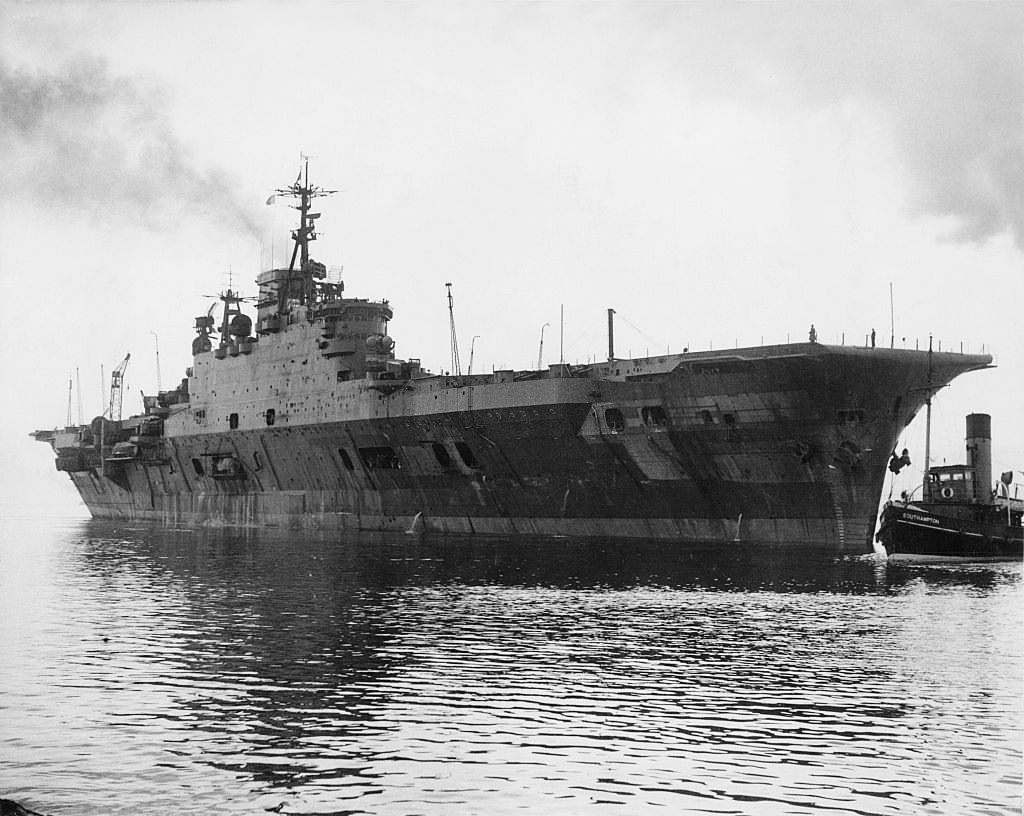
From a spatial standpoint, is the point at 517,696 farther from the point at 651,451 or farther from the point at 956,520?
the point at 956,520

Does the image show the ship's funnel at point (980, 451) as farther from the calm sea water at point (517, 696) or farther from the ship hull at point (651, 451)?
the calm sea water at point (517, 696)

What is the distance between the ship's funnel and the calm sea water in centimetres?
839

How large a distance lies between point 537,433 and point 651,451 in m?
4.34

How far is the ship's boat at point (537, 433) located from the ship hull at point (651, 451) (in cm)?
6

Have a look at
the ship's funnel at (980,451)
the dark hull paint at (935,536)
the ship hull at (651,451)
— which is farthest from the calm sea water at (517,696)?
the ship's funnel at (980,451)

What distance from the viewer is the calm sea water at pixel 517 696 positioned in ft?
37.3

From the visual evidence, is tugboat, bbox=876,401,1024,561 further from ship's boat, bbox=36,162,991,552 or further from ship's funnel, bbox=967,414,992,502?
ship's boat, bbox=36,162,991,552

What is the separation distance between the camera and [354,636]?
20500 millimetres

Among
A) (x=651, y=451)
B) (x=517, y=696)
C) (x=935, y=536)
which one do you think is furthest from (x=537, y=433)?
(x=517, y=696)

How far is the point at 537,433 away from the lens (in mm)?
40438

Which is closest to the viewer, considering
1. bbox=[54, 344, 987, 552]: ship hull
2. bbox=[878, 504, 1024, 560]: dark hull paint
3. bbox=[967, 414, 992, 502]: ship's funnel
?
bbox=[878, 504, 1024, 560]: dark hull paint

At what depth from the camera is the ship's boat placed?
120 ft

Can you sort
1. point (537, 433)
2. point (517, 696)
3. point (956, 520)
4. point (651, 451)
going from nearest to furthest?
point (517, 696), point (956, 520), point (651, 451), point (537, 433)

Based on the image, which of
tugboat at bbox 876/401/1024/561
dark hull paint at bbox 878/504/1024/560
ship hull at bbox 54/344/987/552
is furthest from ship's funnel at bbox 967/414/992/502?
ship hull at bbox 54/344/987/552
